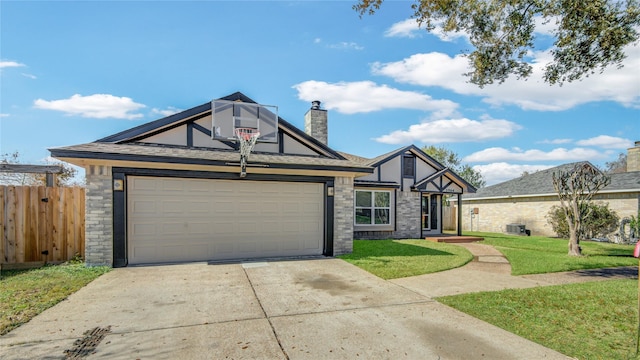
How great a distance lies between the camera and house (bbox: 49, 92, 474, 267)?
769cm

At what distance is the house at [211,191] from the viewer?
7.69 metres

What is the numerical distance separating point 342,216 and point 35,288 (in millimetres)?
7436

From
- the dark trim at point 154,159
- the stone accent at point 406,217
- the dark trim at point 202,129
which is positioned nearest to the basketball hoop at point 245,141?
the dark trim at point 154,159

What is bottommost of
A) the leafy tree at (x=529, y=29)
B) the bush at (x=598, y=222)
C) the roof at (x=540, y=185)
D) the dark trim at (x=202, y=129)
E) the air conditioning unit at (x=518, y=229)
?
the air conditioning unit at (x=518, y=229)

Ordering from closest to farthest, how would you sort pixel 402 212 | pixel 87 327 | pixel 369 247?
pixel 87 327 → pixel 369 247 → pixel 402 212

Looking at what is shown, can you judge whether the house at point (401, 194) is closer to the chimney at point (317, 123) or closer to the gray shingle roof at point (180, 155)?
the chimney at point (317, 123)

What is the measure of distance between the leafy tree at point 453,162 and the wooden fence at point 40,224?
111 ft

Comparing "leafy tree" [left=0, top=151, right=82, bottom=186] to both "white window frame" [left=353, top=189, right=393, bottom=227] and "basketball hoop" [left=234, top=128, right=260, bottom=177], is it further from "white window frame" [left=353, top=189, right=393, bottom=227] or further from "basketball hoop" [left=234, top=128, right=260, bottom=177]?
"white window frame" [left=353, top=189, right=393, bottom=227]

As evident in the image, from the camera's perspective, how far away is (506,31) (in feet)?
25.9

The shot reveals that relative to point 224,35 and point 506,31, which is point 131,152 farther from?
point 506,31

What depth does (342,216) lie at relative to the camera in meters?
9.86

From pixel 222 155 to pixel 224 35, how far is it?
11.8ft

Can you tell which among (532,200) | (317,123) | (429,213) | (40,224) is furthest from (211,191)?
(532,200)

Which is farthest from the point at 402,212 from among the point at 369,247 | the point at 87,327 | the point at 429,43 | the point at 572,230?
the point at 87,327
